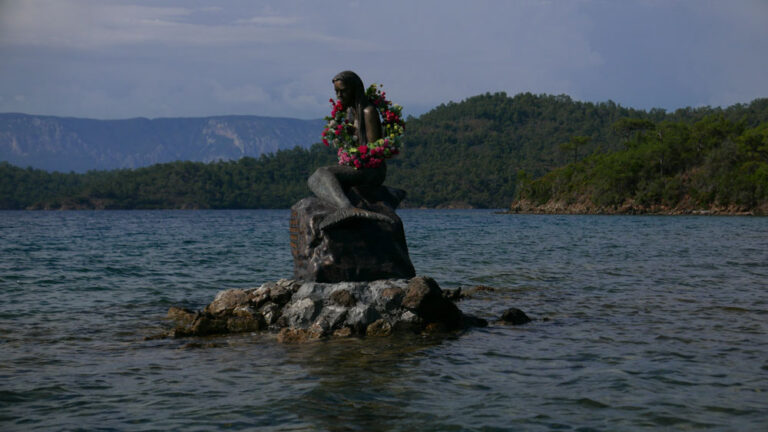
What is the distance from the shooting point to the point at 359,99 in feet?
47.2

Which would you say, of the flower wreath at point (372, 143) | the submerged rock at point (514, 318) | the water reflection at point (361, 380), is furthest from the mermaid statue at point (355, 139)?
the water reflection at point (361, 380)

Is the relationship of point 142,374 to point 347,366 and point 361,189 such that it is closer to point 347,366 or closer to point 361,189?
point 347,366

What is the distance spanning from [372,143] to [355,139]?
502 mm

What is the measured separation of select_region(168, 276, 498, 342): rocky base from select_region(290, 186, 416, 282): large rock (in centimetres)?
43

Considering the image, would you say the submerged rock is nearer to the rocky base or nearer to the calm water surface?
the calm water surface

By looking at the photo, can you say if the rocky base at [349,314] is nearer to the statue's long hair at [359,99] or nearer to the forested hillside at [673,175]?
the statue's long hair at [359,99]

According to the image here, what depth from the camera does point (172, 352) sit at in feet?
35.2

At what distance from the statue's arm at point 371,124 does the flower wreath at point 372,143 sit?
0.16 meters

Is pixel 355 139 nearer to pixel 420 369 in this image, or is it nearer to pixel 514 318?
pixel 514 318

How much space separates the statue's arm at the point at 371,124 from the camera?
14.3m

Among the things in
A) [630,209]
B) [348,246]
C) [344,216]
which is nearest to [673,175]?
[630,209]

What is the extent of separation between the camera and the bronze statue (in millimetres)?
13938

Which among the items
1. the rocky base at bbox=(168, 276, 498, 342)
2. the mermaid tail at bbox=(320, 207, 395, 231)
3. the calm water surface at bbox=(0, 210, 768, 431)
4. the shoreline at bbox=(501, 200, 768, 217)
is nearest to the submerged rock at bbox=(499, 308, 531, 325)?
the calm water surface at bbox=(0, 210, 768, 431)

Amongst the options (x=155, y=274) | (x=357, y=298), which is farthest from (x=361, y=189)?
(x=155, y=274)
